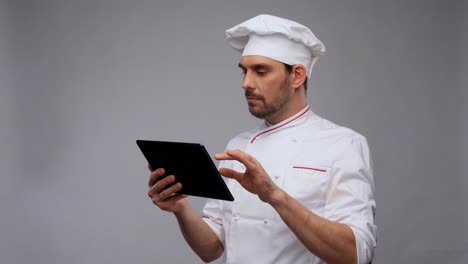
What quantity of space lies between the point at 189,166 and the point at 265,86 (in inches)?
16.5

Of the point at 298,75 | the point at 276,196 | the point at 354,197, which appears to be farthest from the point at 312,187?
the point at 298,75

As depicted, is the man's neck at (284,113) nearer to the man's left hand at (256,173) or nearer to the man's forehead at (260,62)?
the man's forehead at (260,62)

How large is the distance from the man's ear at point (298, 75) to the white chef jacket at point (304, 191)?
0.30ft

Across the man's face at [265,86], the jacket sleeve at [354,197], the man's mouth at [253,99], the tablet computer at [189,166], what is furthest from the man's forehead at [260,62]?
the tablet computer at [189,166]

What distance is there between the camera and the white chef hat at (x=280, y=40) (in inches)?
78.5

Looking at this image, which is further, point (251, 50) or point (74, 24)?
point (74, 24)

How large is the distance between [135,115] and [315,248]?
1.53m

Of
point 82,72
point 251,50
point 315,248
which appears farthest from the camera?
point 82,72

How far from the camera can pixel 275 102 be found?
1.97 meters

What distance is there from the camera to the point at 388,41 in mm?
2850

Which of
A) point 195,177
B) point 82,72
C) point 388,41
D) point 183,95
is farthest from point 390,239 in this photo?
point 82,72

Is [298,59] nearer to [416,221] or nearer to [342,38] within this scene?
[342,38]

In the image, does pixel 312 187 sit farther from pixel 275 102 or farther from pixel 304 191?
pixel 275 102

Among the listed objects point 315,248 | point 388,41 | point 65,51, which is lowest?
point 315,248
